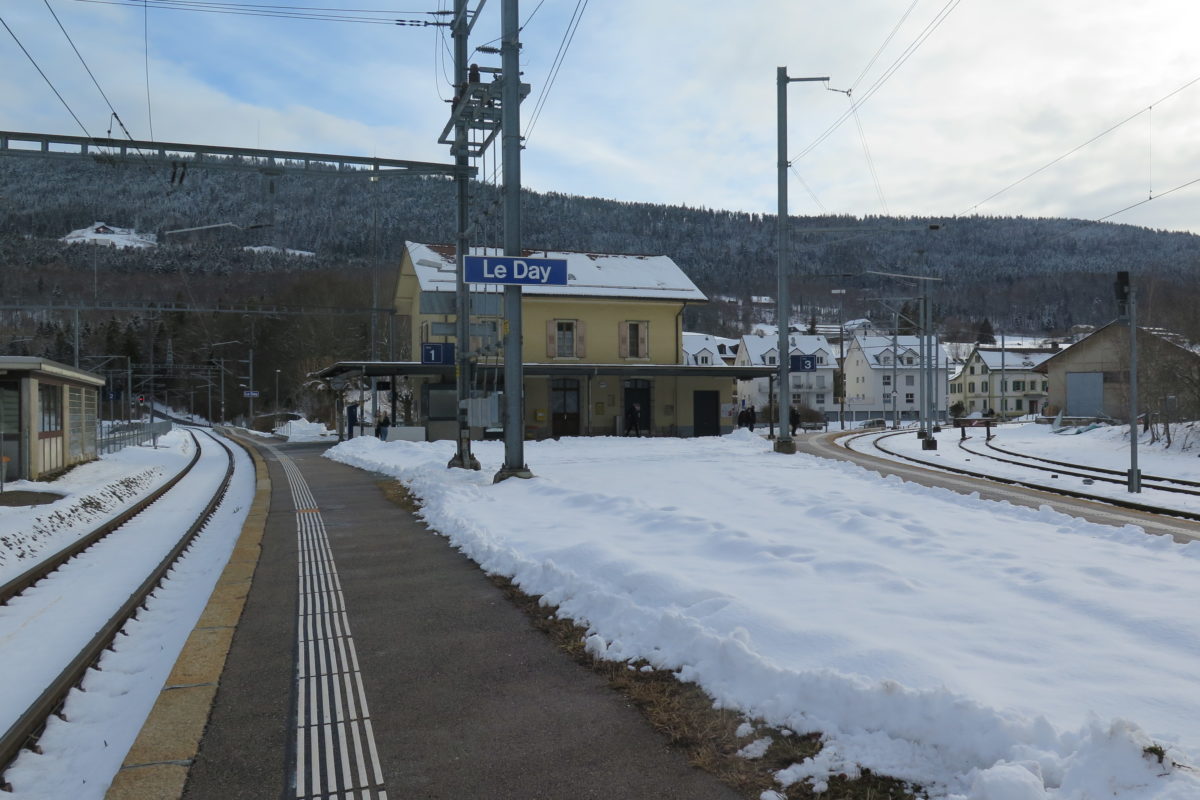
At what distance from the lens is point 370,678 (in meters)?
5.33

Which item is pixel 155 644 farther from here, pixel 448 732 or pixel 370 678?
pixel 448 732

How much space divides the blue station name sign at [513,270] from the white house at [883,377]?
271 ft

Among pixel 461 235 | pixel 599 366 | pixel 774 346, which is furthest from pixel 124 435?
pixel 774 346

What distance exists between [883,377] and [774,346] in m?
13.1

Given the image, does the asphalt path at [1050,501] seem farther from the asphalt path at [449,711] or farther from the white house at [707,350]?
the white house at [707,350]

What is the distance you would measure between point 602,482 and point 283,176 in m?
9.51

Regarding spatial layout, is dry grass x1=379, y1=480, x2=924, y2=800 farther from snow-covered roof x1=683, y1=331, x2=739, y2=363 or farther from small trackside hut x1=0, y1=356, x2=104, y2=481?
snow-covered roof x1=683, y1=331, x2=739, y2=363

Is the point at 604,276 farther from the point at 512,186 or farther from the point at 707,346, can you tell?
the point at 707,346

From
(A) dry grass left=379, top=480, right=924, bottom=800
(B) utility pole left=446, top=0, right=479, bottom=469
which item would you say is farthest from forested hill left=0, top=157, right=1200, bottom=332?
(A) dry grass left=379, top=480, right=924, bottom=800

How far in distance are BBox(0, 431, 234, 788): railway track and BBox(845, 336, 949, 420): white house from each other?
8660 centimetres

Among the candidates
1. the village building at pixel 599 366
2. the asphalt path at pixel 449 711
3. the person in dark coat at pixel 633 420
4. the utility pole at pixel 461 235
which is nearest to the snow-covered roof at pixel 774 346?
the village building at pixel 599 366

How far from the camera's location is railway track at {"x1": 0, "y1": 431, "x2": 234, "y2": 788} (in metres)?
5.39

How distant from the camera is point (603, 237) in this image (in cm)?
13275

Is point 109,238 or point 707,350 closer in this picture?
point 109,238
